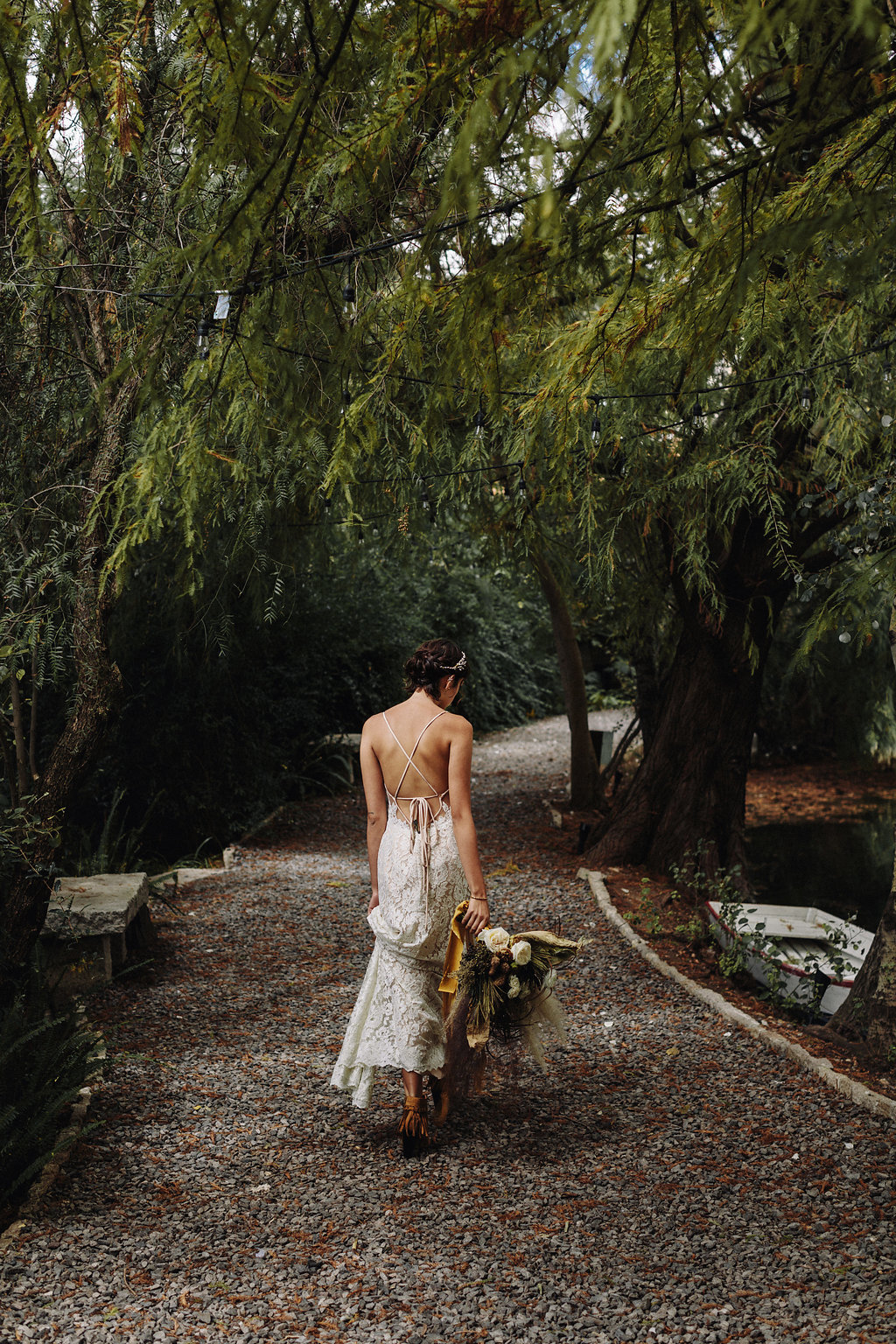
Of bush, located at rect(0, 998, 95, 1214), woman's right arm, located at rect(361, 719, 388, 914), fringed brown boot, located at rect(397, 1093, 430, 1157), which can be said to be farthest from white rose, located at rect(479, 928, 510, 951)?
bush, located at rect(0, 998, 95, 1214)

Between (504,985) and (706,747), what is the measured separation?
4.50 m

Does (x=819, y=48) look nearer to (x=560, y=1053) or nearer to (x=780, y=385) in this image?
(x=780, y=385)

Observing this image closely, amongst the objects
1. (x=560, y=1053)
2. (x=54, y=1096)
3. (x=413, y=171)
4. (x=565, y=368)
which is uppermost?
(x=413, y=171)

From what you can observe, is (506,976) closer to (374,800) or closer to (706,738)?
(374,800)

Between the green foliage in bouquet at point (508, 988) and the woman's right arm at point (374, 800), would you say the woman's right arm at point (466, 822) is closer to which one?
the green foliage in bouquet at point (508, 988)

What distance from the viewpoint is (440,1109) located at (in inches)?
149

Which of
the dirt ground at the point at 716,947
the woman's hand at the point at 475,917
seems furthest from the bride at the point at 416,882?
the dirt ground at the point at 716,947

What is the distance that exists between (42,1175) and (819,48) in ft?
13.1

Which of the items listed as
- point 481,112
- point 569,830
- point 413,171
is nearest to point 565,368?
point 413,171

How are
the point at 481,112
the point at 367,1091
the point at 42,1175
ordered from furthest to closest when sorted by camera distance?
the point at 367,1091, the point at 42,1175, the point at 481,112

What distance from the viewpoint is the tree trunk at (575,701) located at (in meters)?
10.2

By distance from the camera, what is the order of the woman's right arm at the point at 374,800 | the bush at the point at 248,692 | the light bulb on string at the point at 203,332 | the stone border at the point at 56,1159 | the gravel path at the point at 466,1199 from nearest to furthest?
the gravel path at the point at 466,1199, the stone border at the point at 56,1159, the light bulb on string at the point at 203,332, the woman's right arm at the point at 374,800, the bush at the point at 248,692

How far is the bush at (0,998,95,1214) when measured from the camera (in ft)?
10.5

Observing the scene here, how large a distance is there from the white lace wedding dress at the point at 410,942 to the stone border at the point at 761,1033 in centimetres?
168
